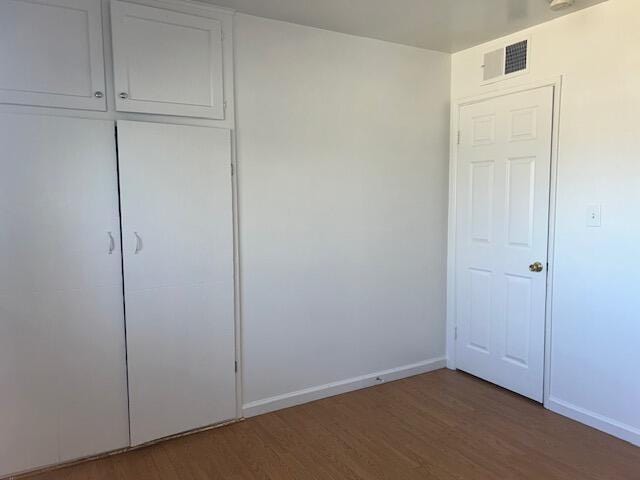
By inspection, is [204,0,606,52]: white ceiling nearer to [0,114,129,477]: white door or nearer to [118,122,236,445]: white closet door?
[118,122,236,445]: white closet door

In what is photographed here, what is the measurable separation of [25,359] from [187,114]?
153 centimetres

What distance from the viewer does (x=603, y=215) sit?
272 cm

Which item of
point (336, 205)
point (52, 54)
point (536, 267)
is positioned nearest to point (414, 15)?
point (336, 205)

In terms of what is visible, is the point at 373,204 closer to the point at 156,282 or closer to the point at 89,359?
the point at 156,282

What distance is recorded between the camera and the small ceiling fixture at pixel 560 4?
254 centimetres

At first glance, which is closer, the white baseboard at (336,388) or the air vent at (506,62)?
the white baseboard at (336,388)

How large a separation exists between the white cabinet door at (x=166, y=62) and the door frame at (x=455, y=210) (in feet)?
6.12

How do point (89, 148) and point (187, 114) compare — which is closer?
point (89, 148)

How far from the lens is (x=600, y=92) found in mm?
2709

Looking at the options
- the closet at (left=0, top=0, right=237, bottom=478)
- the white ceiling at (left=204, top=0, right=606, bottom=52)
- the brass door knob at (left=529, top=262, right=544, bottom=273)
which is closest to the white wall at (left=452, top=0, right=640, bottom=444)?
the brass door knob at (left=529, top=262, right=544, bottom=273)

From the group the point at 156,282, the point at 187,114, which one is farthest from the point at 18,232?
the point at 187,114

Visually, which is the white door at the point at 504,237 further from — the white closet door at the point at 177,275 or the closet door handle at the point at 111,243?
the closet door handle at the point at 111,243

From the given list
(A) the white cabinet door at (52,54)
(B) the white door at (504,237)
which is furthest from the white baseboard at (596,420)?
(A) the white cabinet door at (52,54)

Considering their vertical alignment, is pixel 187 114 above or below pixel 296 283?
above
